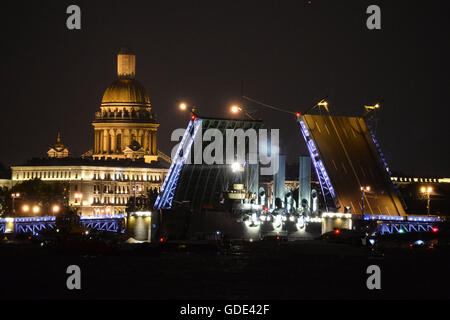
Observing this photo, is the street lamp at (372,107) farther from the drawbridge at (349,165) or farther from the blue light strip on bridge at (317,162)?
the blue light strip on bridge at (317,162)

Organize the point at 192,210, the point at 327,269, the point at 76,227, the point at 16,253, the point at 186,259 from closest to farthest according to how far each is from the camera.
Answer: the point at 327,269 → the point at 186,259 → the point at 16,253 → the point at 76,227 → the point at 192,210

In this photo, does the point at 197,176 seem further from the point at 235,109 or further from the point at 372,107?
the point at 372,107

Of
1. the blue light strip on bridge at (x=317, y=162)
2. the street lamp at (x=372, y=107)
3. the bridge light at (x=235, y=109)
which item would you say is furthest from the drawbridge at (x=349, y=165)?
the bridge light at (x=235, y=109)

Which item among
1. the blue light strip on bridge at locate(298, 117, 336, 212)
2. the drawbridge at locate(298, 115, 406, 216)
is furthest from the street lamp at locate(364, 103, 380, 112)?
the blue light strip on bridge at locate(298, 117, 336, 212)

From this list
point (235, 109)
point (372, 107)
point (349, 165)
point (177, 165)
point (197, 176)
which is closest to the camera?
point (235, 109)

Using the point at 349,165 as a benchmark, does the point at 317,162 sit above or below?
above

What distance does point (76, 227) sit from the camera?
387 ft

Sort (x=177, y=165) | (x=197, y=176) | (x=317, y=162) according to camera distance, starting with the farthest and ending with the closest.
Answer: (x=197, y=176) < (x=177, y=165) < (x=317, y=162)

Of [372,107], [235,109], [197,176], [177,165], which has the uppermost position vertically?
[372,107]

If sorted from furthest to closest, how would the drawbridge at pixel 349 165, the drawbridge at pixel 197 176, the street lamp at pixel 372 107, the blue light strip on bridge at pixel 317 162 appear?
the street lamp at pixel 372 107 < the drawbridge at pixel 197 176 < the drawbridge at pixel 349 165 < the blue light strip on bridge at pixel 317 162

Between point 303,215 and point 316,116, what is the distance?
51.8 feet

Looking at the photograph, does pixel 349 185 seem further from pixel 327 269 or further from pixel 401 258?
pixel 327 269

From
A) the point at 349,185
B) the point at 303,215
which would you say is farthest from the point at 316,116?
the point at 303,215

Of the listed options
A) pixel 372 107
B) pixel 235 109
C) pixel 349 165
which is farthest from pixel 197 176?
pixel 372 107
